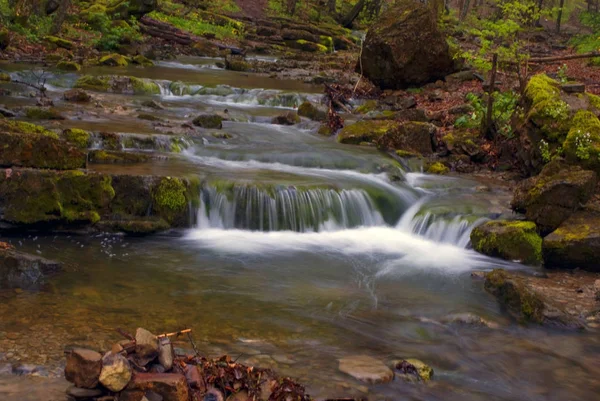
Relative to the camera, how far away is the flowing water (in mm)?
5633

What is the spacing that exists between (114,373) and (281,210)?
682 centimetres

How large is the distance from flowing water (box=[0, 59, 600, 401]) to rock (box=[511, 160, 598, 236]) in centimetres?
97

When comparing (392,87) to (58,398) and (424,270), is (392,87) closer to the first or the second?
(424,270)

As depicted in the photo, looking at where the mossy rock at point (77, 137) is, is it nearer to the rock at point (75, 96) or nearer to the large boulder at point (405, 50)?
the rock at point (75, 96)

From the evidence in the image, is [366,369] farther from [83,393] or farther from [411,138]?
[411,138]

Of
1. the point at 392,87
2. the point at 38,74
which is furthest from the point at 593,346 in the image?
the point at 38,74

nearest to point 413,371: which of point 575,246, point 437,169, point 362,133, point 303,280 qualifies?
point 303,280

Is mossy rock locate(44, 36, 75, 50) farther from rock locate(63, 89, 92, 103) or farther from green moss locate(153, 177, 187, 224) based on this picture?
green moss locate(153, 177, 187, 224)

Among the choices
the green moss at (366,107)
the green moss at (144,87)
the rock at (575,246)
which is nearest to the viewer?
the rock at (575,246)

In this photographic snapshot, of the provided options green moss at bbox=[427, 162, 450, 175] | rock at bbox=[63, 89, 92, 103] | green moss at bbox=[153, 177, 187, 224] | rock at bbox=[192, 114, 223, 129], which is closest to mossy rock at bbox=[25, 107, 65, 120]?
rock at bbox=[63, 89, 92, 103]

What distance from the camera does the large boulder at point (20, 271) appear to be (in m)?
6.66

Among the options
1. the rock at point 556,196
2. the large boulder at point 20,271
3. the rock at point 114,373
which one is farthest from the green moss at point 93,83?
the rock at point 114,373

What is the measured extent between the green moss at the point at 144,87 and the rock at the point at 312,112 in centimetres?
504

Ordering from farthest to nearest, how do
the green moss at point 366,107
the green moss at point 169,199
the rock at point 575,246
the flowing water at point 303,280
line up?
the green moss at point 366,107
the green moss at point 169,199
the rock at point 575,246
the flowing water at point 303,280
